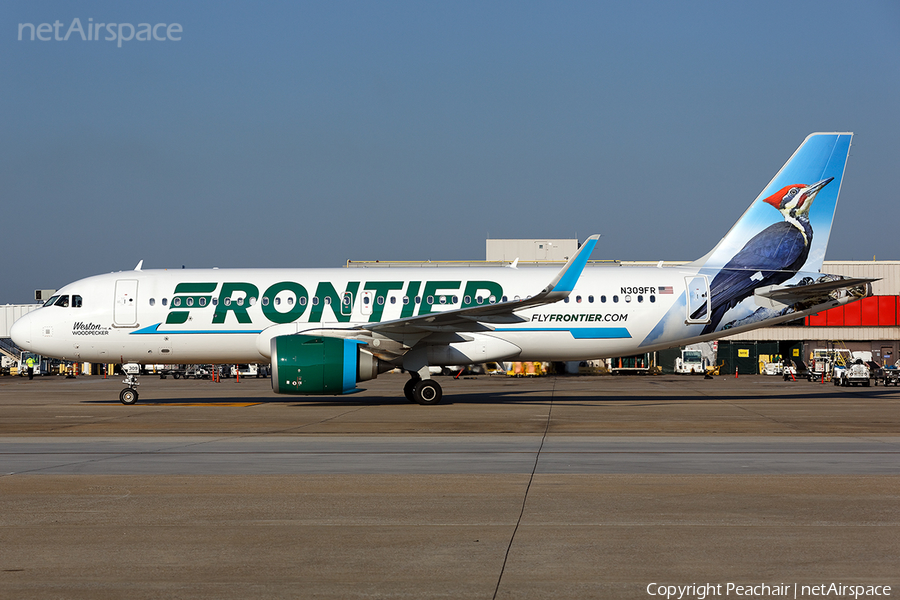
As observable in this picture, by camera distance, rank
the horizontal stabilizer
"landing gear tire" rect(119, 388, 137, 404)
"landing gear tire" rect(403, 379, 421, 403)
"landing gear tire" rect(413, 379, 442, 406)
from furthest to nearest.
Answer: "landing gear tire" rect(119, 388, 137, 404), "landing gear tire" rect(403, 379, 421, 403), "landing gear tire" rect(413, 379, 442, 406), the horizontal stabilizer

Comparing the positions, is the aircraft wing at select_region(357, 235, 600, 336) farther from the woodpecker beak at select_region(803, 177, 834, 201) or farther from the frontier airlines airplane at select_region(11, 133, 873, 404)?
the woodpecker beak at select_region(803, 177, 834, 201)

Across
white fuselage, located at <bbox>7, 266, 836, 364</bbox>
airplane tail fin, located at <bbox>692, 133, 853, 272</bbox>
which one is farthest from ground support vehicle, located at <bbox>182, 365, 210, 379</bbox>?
airplane tail fin, located at <bbox>692, 133, 853, 272</bbox>

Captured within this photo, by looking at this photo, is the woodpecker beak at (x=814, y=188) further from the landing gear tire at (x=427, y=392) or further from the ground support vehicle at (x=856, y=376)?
the ground support vehicle at (x=856, y=376)

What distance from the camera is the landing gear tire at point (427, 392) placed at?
79.3ft

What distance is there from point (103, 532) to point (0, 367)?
72.9 metres

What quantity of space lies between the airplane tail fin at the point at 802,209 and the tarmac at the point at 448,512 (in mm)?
9811

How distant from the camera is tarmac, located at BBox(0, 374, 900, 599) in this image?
226 inches

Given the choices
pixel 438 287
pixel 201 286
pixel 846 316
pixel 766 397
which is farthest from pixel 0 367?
pixel 846 316

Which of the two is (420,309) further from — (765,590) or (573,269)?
(765,590)

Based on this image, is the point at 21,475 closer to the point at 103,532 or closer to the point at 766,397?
the point at 103,532

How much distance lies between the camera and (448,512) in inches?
319

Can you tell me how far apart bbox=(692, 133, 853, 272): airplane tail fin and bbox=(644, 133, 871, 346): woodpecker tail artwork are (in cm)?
3

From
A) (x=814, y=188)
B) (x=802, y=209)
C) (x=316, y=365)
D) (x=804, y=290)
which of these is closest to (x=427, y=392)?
(x=316, y=365)

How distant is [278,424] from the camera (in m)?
18.4
